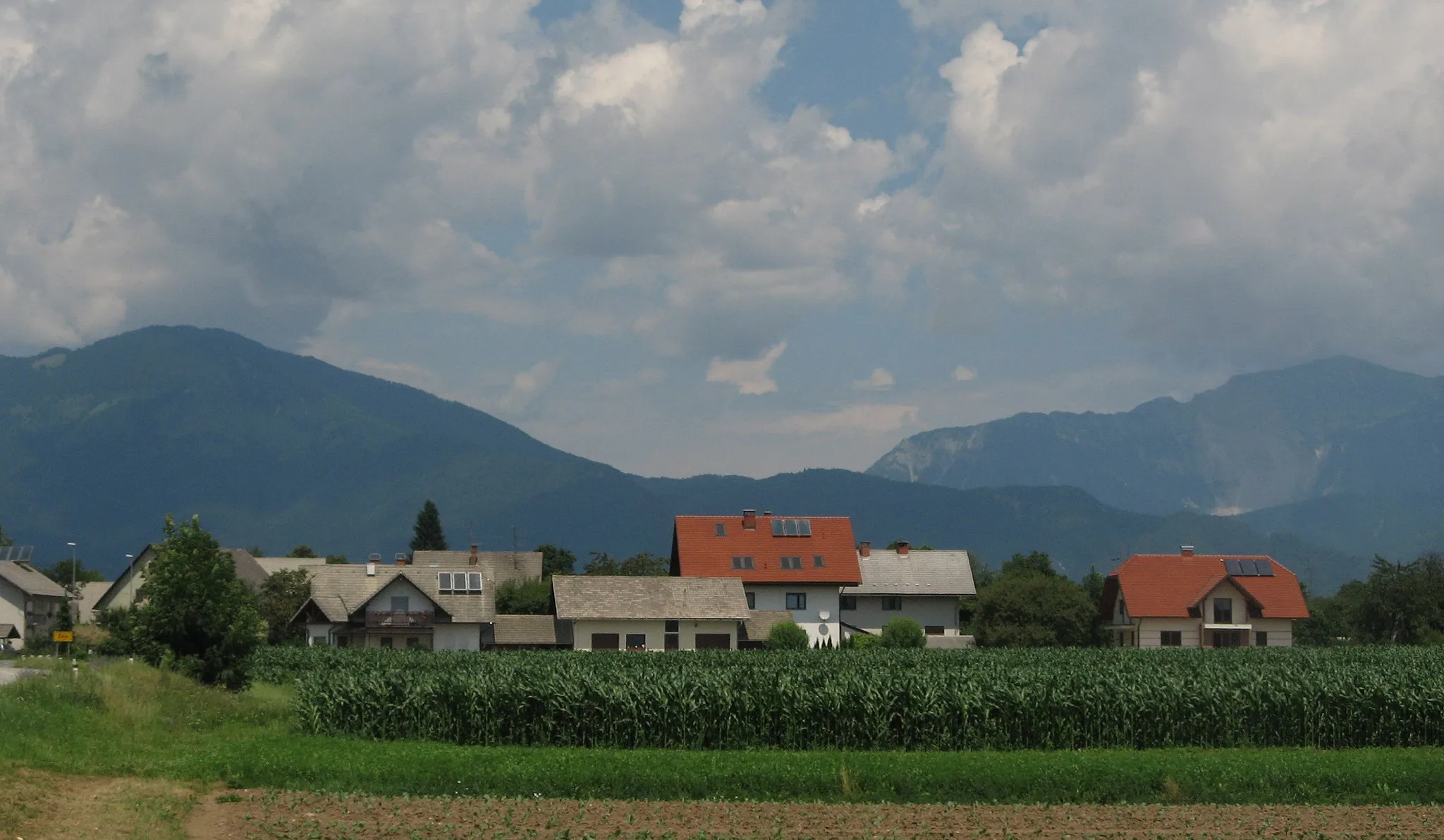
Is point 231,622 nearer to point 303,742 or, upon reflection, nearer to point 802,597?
point 303,742

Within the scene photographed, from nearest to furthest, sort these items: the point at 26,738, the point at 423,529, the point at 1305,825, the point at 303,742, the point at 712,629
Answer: the point at 1305,825
the point at 26,738
the point at 303,742
the point at 712,629
the point at 423,529

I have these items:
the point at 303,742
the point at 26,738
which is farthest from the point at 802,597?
the point at 26,738

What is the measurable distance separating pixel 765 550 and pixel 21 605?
219 ft

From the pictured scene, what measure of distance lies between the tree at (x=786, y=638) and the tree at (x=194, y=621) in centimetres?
3662

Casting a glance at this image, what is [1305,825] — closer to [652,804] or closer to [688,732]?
[652,804]

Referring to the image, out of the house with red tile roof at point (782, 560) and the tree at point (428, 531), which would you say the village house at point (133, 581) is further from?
the tree at point (428, 531)

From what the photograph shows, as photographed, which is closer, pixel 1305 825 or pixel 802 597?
pixel 1305 825

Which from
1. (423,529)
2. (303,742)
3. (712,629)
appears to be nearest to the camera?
(303,742)

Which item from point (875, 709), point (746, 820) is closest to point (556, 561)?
point (875, 709)

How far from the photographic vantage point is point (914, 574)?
316ft

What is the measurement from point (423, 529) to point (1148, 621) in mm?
106823

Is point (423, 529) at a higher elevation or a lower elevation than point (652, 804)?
higher

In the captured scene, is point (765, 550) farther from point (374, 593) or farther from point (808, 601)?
point (374, 593)

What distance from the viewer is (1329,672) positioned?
38625mm
